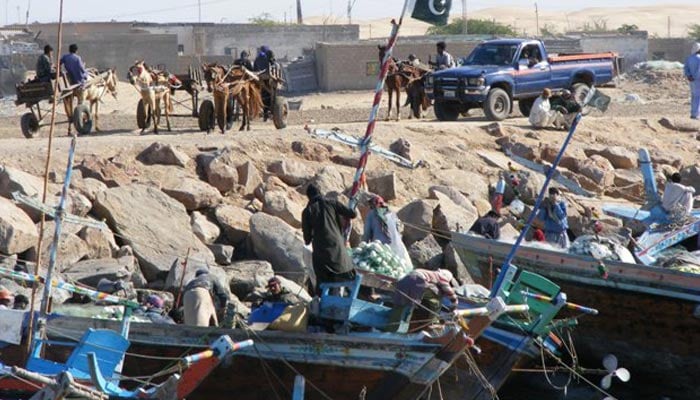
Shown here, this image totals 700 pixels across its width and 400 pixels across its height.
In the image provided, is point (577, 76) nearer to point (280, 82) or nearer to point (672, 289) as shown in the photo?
point (280, 82)

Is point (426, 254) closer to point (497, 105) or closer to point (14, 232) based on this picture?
point (14, 232)

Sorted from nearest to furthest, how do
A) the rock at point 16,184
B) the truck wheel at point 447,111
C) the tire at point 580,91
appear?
the rock at point 16,184 < the tire at point 580,91 < the truck wheel at point 447,111

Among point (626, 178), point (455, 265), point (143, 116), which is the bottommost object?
point (455, 265)

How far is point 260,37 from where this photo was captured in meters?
57.1

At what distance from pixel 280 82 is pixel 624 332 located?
10664mm

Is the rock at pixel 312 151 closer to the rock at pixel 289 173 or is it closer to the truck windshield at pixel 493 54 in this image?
the rock at pixel 289 173

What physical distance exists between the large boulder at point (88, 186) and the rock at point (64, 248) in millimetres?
1032

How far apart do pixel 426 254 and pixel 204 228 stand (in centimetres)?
310

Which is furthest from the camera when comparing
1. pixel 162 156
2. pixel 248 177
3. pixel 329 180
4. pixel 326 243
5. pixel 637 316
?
pixel 329 180

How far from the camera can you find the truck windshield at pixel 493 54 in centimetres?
2869

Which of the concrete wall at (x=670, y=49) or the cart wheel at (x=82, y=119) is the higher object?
the cart wheel at (x=82, y=119)

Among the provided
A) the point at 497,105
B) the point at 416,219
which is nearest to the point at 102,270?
the point at 416,219

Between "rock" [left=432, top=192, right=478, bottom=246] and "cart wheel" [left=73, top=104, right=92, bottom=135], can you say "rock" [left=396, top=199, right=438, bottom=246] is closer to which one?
"rock" [left=432, top=192, right=478, bottom=246]

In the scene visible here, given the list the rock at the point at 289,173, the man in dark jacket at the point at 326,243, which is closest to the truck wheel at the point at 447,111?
the rock at the point at 289,173
